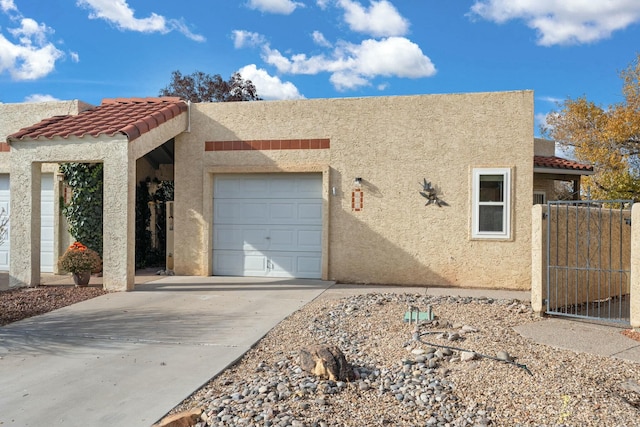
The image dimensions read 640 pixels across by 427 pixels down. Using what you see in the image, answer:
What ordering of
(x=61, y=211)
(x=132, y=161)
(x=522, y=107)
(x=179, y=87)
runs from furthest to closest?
1. (x=179, y=87)
2. (x=61, y=211)
3. (x=522, y=107)
4. (x=132, y=161)

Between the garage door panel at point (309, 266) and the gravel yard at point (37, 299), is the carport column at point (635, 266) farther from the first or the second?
the gravel yard at point (37, 299)

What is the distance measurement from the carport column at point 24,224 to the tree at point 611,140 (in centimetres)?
2238

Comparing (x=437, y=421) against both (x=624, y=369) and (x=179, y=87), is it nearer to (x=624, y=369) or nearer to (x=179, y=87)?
(x=624, y=369)

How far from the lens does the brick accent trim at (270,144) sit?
11219mm

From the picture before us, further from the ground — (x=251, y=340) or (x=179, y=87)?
(x=179, y=87)

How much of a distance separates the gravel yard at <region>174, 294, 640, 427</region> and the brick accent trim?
18.2 feet

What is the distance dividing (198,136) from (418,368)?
8.37m

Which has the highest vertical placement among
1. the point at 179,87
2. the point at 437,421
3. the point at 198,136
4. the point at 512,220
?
the point at 179,87

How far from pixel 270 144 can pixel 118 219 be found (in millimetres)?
3588

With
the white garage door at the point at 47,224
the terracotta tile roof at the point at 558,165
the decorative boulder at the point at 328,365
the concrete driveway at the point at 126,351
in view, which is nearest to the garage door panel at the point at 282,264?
the concrete driveway at the point at 126,351

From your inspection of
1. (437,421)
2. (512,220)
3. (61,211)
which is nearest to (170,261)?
(61,211)

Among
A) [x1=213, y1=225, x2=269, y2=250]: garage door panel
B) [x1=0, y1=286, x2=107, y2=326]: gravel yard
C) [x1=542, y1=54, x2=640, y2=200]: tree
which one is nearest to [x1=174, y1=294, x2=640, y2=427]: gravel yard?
[x1=0, y1=286, x2=107, y2=326]: gravel yard

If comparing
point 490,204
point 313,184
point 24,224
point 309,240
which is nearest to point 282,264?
point 309,240

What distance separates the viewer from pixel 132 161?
379 inches
